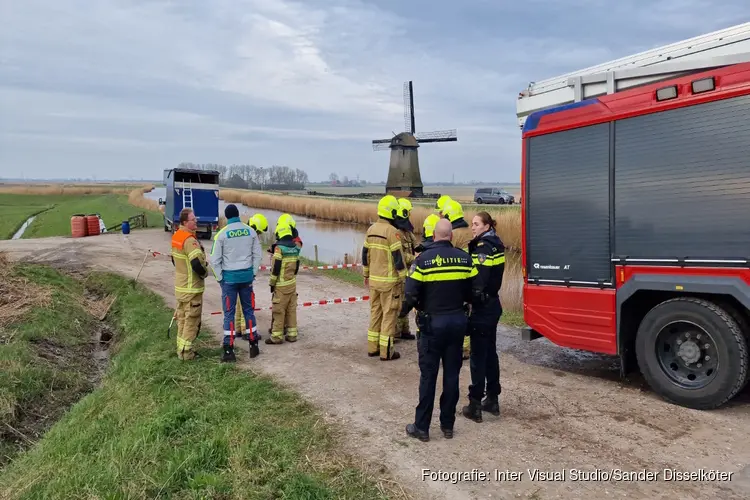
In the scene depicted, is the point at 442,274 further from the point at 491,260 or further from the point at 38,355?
the point at 38,355

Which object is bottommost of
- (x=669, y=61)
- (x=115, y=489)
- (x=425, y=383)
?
Result: (x=115, y=489)

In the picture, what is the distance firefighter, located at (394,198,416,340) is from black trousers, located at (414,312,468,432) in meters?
2.80

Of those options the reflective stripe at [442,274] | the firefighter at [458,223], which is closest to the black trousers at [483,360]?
the reflective stripe at [442,274]

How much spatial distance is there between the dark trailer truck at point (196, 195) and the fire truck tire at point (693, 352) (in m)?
22.0

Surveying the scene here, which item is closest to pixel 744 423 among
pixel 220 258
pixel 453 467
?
pixel 453 467

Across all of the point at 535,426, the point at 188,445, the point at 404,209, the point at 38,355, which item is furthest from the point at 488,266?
the point at 38,355

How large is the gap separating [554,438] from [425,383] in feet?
4.01

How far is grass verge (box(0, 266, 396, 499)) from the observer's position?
405 centimetres

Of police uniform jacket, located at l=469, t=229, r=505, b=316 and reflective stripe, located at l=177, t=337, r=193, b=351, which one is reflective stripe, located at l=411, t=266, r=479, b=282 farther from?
reflective stripe, located at l=177, t=337, r=193, b=351

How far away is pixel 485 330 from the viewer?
202 inches

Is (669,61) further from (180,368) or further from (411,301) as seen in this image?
(180,368)

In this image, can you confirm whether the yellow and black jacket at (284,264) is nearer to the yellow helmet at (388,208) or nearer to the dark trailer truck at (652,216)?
the yellow helmet at (388,208)

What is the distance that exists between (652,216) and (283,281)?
4.96 meters

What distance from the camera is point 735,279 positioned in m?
4.83
